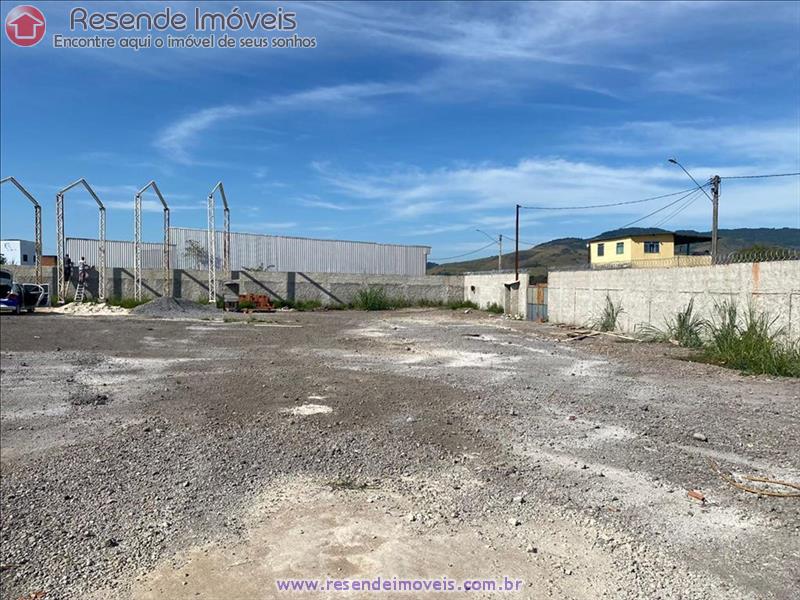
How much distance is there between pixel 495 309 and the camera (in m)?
30.8

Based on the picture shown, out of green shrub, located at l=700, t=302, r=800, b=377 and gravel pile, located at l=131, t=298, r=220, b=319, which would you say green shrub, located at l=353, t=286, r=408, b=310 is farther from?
green shrub, located at l=700, t=302, r=800, b=377

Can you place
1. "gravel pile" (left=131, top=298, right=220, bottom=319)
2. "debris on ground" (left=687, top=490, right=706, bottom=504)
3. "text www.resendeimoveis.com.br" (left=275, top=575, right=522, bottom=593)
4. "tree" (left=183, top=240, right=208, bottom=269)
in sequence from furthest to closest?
"tree" (left=183, top=240, right=208, bottom=269)
"gravel pile" (left=131, top=298, right=220, bottom=319)
"debris on ground" (left=687, top=490, right=706, bottom=504)
"text www.resendeimoveis.com.br" (left=275, top=575, right=522, bottom=593)

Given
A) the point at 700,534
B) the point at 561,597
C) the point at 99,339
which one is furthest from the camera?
the point at 99,339

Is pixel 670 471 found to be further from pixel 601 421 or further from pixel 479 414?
pixel 479 414

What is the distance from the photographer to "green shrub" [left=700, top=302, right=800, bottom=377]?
1043 centimetres

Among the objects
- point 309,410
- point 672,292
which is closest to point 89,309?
point 309,410

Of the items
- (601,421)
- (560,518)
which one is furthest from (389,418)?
(560,518)

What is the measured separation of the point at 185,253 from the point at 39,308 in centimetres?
1067

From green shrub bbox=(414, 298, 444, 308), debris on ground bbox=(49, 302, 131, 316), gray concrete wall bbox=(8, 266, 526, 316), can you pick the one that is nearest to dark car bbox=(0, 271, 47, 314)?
debris on ground bbox=(49, 302, 131, 316)

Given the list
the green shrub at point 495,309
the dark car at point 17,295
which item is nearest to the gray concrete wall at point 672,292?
the green shrub at point 495,309

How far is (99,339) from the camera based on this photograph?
14.9 metres

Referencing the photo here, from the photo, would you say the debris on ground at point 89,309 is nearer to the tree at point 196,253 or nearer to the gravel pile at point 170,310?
the gravel pile at point 170,310

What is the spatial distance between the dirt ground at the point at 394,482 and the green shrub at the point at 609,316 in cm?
946

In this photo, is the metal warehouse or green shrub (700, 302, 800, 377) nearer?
green shrub (700, 302, 800, 377)
